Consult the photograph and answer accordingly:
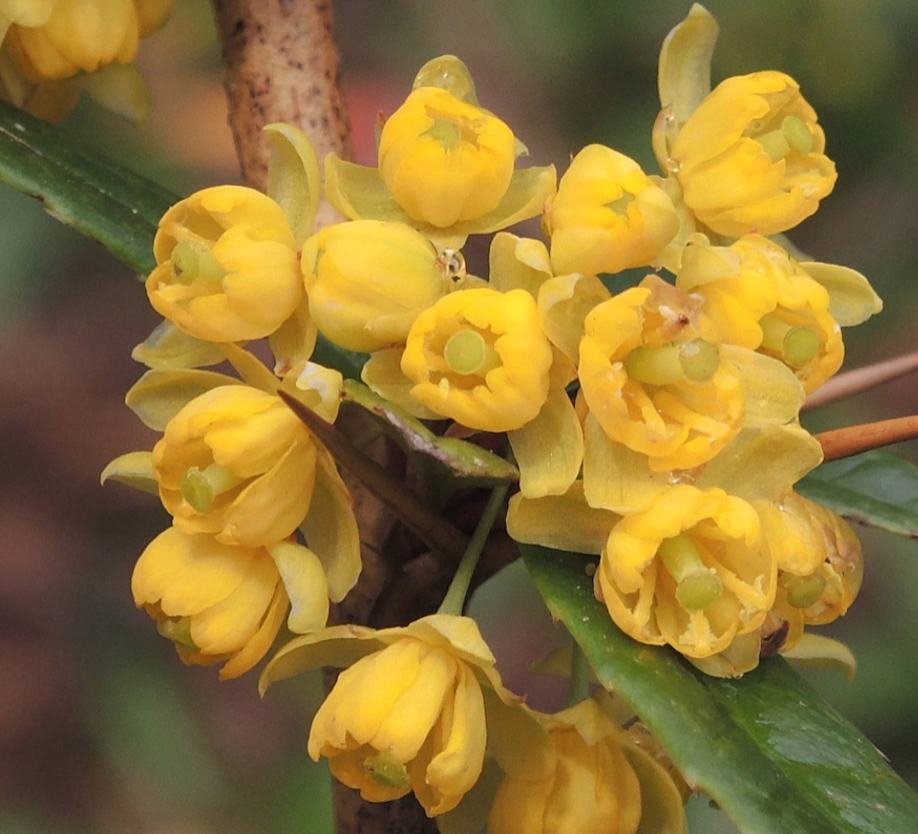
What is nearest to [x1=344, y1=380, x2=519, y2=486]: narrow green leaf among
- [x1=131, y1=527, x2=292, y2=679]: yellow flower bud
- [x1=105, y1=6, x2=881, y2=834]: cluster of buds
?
[x1=105, y1=6, x2=881, y2=834]: cluster of buds

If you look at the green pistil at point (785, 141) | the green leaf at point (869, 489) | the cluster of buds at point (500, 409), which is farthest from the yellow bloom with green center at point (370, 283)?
the green leaf at point (869, 489)

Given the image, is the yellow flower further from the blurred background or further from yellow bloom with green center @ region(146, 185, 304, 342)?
the blurred background

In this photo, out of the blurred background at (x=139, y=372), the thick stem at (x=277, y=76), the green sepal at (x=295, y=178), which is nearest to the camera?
the green sepal at (x=295, y=178)

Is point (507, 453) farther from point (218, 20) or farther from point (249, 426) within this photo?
point (218, 20)

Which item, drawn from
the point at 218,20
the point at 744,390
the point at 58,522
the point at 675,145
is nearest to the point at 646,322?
the point at 744,390

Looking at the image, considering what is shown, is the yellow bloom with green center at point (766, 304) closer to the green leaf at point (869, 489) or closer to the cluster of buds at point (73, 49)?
the green leaf at point (869, 489)
